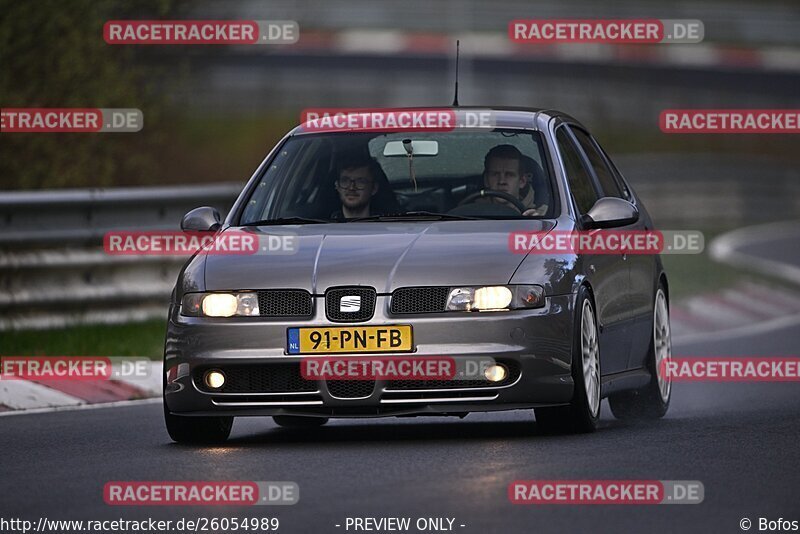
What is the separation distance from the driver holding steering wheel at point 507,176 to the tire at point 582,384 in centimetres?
65

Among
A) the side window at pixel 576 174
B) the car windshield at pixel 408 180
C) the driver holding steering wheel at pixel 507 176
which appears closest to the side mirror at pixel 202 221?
the car windshield at pixel 408 180

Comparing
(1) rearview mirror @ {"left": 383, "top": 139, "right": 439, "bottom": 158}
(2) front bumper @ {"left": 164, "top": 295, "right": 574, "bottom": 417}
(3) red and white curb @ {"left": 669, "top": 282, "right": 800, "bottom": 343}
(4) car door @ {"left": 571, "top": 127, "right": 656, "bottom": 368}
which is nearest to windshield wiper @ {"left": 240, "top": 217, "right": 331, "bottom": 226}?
(1) rearview mirror @ {"left": 383, "top": 139, "right": 439, "bottom": 158}

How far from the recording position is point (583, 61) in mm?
63031

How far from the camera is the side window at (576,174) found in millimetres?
10570

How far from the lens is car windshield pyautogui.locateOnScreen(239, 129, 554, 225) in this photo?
10.3 metres

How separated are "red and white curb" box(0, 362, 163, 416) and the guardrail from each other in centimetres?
163

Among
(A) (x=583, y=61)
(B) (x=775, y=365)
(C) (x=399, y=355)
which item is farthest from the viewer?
(A) (x=583, y=61)

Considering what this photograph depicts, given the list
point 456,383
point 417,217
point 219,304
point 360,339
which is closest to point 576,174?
point 417,217

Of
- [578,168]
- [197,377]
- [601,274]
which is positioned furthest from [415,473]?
[578,168]

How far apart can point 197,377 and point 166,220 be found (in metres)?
6.58

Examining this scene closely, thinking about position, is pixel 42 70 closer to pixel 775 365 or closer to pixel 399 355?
pixel 775 365

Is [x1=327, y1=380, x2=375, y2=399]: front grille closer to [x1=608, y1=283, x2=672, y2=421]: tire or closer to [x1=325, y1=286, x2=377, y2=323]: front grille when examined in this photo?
[x1=325, y1=286, x2=377, y2=323]: front grille

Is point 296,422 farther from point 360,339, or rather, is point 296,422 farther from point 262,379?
point 360,339

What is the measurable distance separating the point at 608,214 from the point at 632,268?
819 mm
